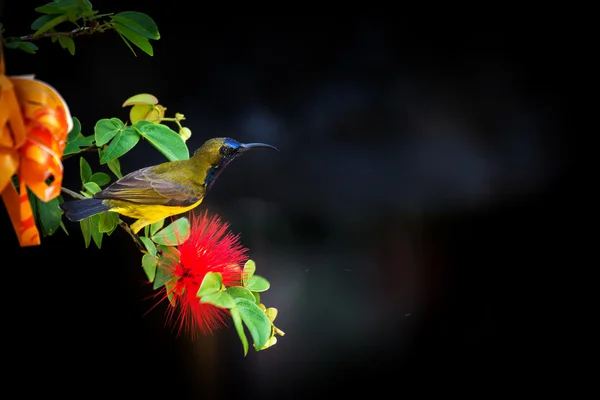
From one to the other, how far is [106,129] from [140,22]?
0.14 m

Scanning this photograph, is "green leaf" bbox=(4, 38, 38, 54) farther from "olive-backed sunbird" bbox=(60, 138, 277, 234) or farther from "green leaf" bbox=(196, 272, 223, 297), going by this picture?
"green leaf" bbox=(196, 272, 223, 297)

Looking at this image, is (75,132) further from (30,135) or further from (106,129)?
(30,135)

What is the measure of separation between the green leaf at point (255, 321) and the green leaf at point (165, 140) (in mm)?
206

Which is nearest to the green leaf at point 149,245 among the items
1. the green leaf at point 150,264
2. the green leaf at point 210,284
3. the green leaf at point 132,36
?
the green leaf at point 150,264

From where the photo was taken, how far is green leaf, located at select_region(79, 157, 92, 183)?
80cm

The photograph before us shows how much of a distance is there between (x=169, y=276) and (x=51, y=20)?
35 centimetres

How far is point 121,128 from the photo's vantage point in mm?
752

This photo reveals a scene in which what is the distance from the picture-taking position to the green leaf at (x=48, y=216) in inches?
26.1

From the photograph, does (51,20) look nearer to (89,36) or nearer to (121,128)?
(89,36)

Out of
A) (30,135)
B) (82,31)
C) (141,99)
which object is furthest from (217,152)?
(30,135)

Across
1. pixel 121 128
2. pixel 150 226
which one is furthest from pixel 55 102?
pixel 150 226

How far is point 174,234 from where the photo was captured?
79 cm

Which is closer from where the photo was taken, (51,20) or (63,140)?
(63,140)

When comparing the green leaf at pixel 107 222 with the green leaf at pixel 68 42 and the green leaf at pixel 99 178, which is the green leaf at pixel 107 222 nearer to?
the green leaf at pixel 99 178
